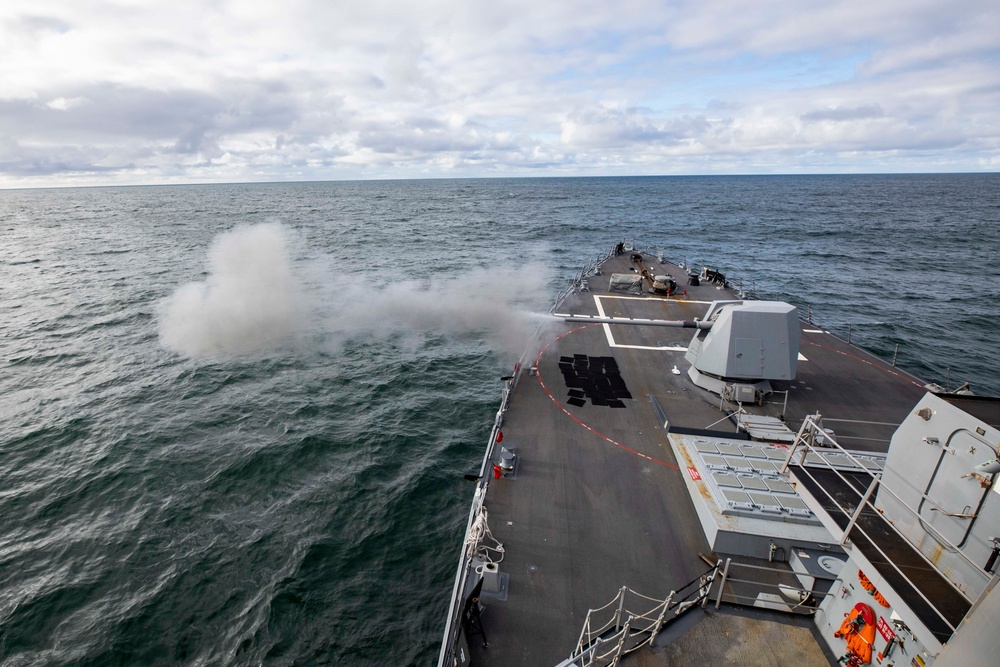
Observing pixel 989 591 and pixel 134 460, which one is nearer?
pixel 989 591

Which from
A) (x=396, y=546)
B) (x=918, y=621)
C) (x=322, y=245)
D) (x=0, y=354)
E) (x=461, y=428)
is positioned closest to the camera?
(x=918, y=621)

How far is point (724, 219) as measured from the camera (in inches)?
4341

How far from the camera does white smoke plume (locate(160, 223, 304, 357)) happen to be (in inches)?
1284

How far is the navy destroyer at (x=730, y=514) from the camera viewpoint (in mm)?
6477

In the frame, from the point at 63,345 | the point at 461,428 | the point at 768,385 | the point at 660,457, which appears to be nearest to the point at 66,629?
the point at 461,428

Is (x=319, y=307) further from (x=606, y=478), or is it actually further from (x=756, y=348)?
(x=756, y=348)

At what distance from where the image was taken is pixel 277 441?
2159 centimetres

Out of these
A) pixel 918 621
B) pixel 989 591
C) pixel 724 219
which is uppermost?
pixel 989 591

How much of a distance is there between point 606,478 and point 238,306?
3168cm

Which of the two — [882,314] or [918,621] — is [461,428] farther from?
[882,314]

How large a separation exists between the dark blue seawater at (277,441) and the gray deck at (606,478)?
4.28 m

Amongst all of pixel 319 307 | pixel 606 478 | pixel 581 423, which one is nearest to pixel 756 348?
pixel 581 423

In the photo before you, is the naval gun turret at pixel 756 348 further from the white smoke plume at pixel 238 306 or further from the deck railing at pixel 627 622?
the white smoke plume at pixel 238 306

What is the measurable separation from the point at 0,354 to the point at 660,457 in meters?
39.7
